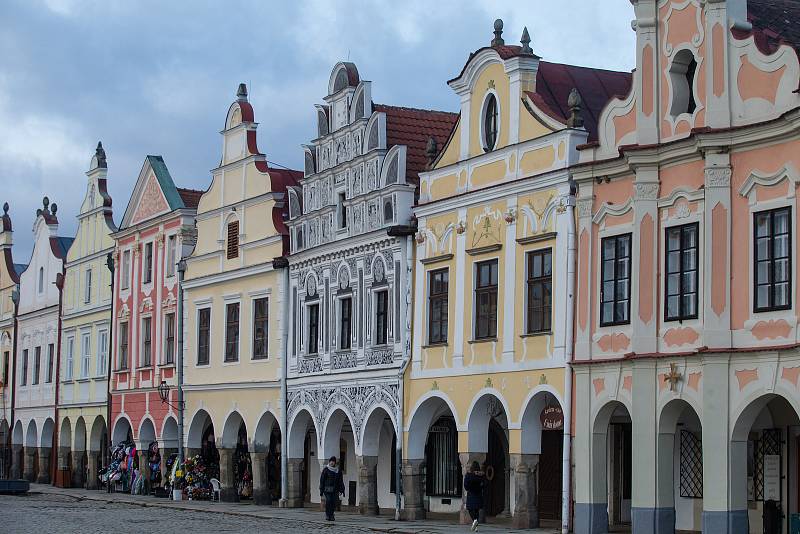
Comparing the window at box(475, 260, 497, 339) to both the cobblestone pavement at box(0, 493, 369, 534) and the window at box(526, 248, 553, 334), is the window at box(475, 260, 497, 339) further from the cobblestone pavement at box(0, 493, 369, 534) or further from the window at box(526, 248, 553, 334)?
the cobblestone pavement at box(0, 493, 369, 534)

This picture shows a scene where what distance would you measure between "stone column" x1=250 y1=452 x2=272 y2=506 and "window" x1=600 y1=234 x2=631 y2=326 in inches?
638

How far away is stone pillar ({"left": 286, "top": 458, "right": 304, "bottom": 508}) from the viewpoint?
4231 cm

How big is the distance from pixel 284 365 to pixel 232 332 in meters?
3.98

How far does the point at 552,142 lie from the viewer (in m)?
31.9

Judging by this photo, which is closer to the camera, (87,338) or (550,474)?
(550,474)

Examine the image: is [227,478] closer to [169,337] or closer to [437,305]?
[169,337]

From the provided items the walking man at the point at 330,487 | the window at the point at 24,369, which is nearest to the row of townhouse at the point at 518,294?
the walking man at the point at 330,487

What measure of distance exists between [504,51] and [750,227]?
887cm

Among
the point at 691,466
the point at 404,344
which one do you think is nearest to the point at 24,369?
the point at 404,344

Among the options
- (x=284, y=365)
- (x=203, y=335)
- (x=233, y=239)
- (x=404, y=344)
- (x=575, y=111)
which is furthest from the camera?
(x=203, y=335)

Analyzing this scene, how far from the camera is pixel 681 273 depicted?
28422 millimetres

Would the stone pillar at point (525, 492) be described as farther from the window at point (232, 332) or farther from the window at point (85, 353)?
the window at point (85, 353)

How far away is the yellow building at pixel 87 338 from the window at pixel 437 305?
2272 centimetres

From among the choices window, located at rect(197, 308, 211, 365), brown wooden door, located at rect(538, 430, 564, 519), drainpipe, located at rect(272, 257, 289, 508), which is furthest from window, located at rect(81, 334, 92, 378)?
brown wooden door, located at rect(538, 430, 564, 519)
